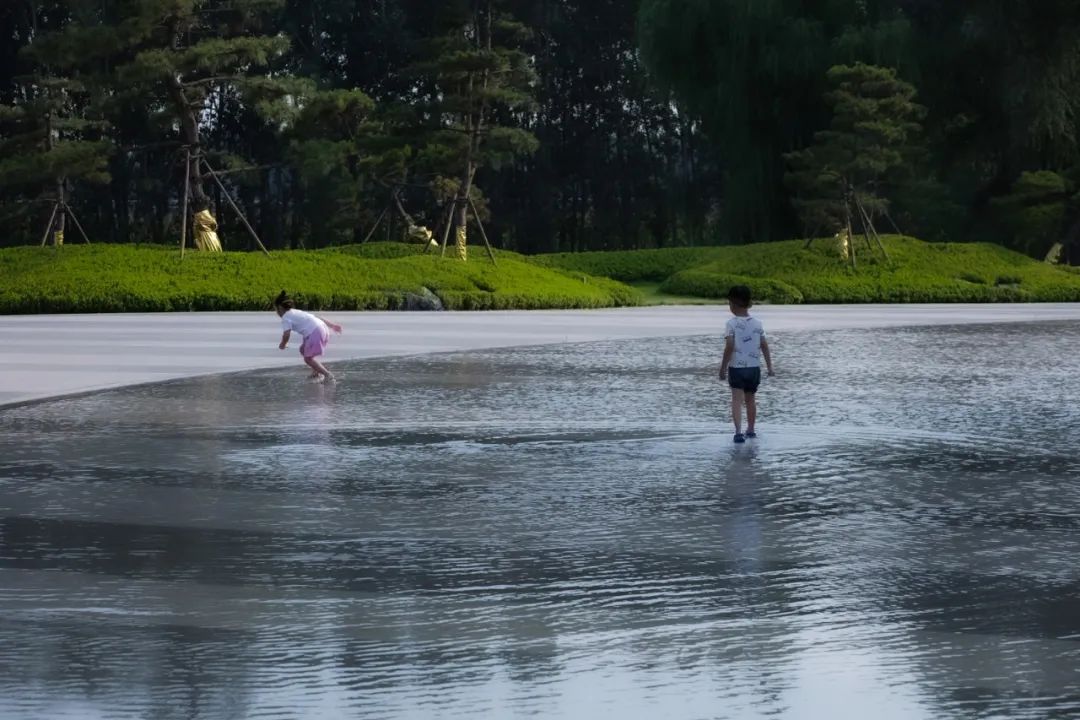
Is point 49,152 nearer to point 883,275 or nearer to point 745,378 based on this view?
point 883,275

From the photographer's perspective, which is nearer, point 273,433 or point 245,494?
point 245,494

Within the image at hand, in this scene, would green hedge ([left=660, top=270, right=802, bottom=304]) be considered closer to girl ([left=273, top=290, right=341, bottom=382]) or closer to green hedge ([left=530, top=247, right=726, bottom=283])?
green hedge ([left=530, top=247, right=726, bottom=283])

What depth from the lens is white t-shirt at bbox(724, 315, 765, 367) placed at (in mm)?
12328

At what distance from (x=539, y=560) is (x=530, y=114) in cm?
5539

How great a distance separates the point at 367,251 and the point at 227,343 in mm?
20501

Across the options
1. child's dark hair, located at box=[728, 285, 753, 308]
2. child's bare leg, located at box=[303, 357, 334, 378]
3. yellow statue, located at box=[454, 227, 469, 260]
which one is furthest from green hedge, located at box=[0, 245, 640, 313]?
child's dark hair, located at box=[728, 285, 753, 308]

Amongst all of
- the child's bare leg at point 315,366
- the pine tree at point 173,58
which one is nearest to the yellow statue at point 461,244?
the pine tree at point 173,58

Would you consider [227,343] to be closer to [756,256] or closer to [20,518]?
[20,518]

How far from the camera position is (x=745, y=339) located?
40.5 feet

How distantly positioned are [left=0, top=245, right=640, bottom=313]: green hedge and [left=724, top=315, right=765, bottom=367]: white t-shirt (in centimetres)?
2285

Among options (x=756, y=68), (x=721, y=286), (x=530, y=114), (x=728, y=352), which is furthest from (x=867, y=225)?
(x=728, y=352)

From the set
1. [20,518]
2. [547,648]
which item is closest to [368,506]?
[20,518]

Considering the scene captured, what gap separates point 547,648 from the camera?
6.29 metres

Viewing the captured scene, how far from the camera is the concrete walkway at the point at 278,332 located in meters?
18.9
